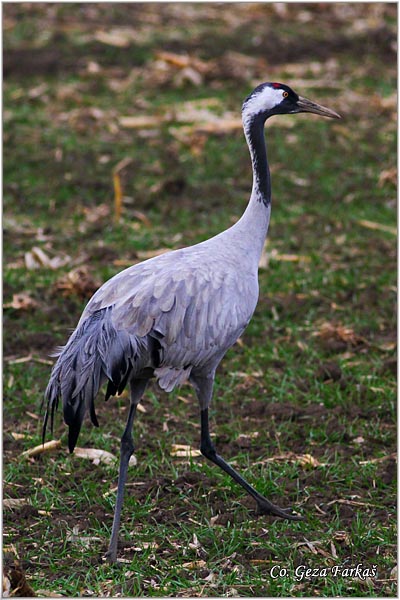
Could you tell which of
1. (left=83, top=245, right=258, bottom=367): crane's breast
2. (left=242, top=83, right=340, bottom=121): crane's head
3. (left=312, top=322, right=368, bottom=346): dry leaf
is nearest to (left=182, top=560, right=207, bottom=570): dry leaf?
(left=83, top=245, right=258, bottom=367): crane's breast

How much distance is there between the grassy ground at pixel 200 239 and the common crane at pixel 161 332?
294 mm

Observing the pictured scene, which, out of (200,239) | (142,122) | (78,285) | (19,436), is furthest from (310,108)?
(142,122)

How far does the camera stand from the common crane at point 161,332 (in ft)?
14.0

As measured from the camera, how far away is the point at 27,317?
6.66 metres

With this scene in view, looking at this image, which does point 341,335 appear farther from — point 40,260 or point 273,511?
point 40,260

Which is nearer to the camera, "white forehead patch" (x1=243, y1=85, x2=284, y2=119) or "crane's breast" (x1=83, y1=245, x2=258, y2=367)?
"crane's breast" (x1=83, y1=245, x2=258, y2=367)

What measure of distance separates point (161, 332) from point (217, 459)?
854 mm

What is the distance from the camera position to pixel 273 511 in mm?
4680

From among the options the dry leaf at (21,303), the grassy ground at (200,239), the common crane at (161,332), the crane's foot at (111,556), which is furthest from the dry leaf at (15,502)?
the dry leaf at (21,303)

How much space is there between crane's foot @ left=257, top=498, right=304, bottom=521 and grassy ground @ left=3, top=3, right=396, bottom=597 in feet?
0.22

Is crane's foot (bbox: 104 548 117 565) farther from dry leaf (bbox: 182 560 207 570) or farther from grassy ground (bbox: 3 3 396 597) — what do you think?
A: dry leaf (bbox: 182 560 207 570)

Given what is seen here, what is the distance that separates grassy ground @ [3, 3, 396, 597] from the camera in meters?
4.42

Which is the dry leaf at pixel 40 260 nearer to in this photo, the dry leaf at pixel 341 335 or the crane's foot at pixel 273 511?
the dry leaf at pixel 341 335

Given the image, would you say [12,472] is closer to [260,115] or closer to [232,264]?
[232,264]
